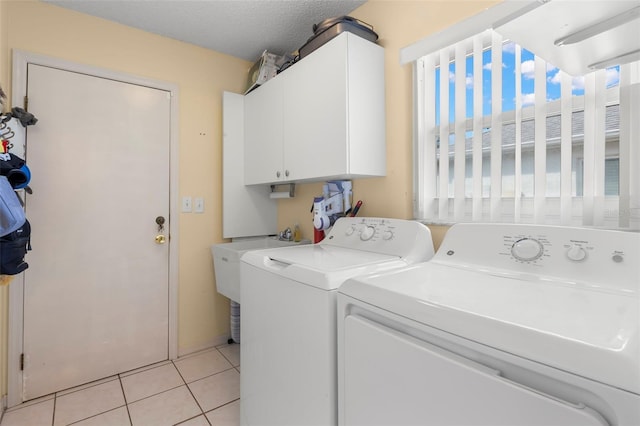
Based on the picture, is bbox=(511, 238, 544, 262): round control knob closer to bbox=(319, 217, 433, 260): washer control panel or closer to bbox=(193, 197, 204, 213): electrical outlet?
bbox=(319, 217, 433, 260): washer control panel

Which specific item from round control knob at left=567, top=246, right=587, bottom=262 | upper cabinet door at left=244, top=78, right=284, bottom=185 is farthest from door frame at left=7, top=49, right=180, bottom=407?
round control knob at left=567, top=246, right=587, bottom=262

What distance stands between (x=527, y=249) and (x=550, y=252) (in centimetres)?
6

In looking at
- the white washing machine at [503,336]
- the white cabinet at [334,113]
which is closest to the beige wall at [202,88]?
the white cabinet at [334,113]

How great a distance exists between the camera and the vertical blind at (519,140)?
1079 mm

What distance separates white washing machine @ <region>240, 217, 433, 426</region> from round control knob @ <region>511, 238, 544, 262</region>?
379 millimetres

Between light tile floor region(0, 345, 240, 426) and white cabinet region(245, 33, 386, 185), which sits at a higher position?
white cabinet region(245, 33, 386, 185)

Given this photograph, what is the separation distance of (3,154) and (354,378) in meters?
1.79

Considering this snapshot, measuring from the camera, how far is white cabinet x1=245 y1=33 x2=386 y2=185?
162 centimetres

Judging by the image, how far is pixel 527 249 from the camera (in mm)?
1022

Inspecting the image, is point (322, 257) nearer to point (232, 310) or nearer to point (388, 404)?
point (388, 404)

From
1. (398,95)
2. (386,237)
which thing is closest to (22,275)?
(386,237)

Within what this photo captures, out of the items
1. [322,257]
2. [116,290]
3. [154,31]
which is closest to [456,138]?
[322,257]

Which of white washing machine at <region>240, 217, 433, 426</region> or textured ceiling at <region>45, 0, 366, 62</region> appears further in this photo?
textured ceiling at <region>45, 0, 366, 62</region>

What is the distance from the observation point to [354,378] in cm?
90
